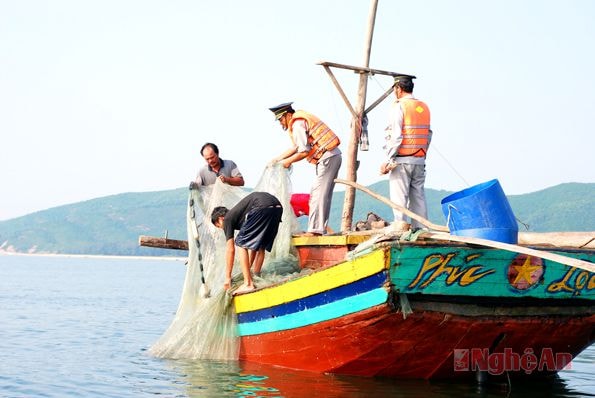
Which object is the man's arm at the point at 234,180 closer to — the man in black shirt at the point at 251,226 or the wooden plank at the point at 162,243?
the man in black shirt at the point at 251,226

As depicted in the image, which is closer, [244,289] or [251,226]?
[251,226]

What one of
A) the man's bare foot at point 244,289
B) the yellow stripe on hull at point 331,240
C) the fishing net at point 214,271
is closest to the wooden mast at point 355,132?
the fishing net at point 214,271

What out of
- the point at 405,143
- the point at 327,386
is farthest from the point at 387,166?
the point at 327,386

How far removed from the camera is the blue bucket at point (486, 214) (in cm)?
872

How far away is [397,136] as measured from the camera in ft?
34.2

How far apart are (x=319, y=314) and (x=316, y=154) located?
7.94ft

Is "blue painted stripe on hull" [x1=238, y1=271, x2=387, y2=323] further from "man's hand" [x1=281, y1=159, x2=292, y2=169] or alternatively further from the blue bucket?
"man's hand" [x1=281, y1=159, x2=292, y2=169]

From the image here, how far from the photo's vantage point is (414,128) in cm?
1045

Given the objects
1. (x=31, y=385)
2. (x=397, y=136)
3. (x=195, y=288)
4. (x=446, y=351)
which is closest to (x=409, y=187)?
(x=397, y=136)

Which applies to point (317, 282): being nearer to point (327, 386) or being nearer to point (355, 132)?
point (327, 386)

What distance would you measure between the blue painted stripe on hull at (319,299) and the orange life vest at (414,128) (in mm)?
1936

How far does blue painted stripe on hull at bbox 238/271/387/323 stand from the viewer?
887cm

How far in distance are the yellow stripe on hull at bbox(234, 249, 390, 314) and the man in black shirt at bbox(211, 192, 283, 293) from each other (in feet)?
0.68

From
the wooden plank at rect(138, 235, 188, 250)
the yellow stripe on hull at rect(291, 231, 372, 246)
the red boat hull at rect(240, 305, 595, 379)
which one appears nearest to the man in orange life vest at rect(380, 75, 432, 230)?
the yellow stripe on hull at rect(291, 231, 372, 246)
